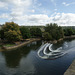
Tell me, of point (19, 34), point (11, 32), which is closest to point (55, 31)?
point (19, 34)

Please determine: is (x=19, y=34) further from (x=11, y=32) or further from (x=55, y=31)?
(x=55, y=31)

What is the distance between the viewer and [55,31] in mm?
63312

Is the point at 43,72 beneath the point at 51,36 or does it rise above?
beneath

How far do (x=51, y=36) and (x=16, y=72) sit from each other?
46665 mm

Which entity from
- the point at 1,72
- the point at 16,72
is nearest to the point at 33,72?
the point at 16,72

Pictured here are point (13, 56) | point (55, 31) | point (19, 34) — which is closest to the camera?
point (13, 56)

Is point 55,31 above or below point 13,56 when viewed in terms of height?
above

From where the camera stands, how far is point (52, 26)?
71.6 m

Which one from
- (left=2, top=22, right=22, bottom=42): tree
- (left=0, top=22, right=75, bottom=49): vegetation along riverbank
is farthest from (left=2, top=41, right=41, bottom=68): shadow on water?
(left=2, top=22, right=22, bottom=42): tree

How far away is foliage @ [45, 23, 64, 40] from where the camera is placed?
6105 centimetres

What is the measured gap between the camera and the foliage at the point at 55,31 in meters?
61.0

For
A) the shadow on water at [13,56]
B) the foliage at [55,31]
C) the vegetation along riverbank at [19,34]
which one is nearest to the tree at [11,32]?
the vegetation along riverbank at [19,34]

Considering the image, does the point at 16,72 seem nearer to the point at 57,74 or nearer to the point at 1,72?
the point at 1,72

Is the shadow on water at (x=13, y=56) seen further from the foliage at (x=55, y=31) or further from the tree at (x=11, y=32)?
the foliage at (x=55, y=31)
